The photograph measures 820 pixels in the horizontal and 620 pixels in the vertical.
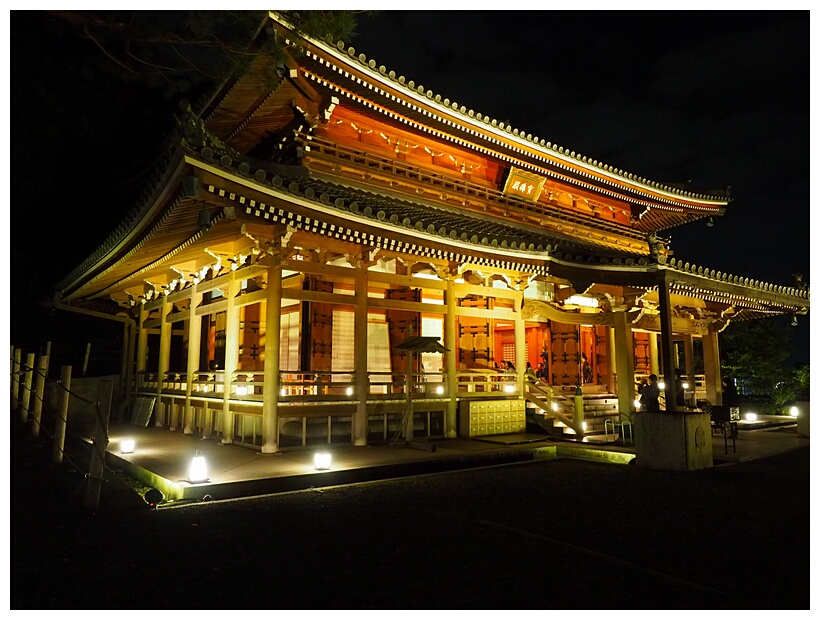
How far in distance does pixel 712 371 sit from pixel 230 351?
16.5 metres

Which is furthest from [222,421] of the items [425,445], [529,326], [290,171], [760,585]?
[529,326]

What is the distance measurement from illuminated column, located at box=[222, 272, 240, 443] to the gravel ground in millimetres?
3135

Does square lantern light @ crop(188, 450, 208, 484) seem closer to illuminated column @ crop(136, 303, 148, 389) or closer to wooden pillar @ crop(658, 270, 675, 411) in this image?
wooden pillar @ crop(658, 270, 675, 411)

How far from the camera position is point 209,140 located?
8.27 metres

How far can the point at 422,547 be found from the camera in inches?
214

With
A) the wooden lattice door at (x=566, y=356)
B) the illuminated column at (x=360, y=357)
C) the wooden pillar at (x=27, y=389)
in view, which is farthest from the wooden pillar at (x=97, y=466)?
the wooden lattice door at (x=566, y=356)

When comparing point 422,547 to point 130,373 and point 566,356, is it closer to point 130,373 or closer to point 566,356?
point 566,356

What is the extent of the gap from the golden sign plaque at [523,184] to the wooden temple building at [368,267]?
5 cm

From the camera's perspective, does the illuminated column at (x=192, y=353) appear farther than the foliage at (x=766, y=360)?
No

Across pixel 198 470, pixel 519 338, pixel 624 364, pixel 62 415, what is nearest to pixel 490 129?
pixel 519 338

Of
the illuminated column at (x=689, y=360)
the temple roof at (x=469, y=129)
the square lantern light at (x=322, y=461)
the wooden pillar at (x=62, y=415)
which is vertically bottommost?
the square lantern light at (x=322, y=461)

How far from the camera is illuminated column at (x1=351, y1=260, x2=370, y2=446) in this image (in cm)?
1137

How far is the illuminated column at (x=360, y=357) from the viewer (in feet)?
37.3

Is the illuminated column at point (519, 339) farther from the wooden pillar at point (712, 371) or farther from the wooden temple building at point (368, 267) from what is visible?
the wooden pillar at point (712, 371)
